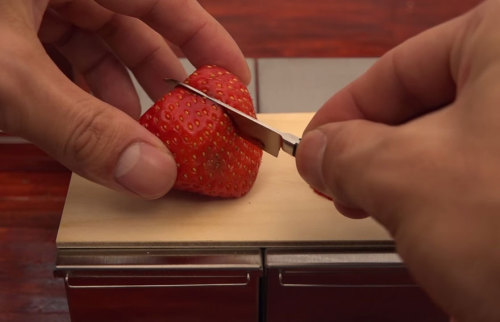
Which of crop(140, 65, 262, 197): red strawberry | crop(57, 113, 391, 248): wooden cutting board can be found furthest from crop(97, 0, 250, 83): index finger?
crop(57, 113, 391, 248): wooden cutting board

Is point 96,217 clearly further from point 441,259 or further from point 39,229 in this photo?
point 441,259

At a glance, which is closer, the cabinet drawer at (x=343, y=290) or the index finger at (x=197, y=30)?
the cabinet drawer at (x=343, y=290)

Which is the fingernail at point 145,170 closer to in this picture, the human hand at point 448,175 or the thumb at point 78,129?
the thumb at point 78,129

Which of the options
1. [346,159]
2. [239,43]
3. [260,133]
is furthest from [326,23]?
[346,159]

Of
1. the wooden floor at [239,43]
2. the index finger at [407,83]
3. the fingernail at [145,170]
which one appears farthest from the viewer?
the wooden floor at [239,43]

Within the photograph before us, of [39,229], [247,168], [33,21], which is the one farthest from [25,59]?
[39,229]

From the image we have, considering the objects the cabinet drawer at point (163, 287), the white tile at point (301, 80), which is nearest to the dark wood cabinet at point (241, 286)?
the cabinet drawer at point (163, 287)

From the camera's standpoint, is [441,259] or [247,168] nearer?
[441,259]
